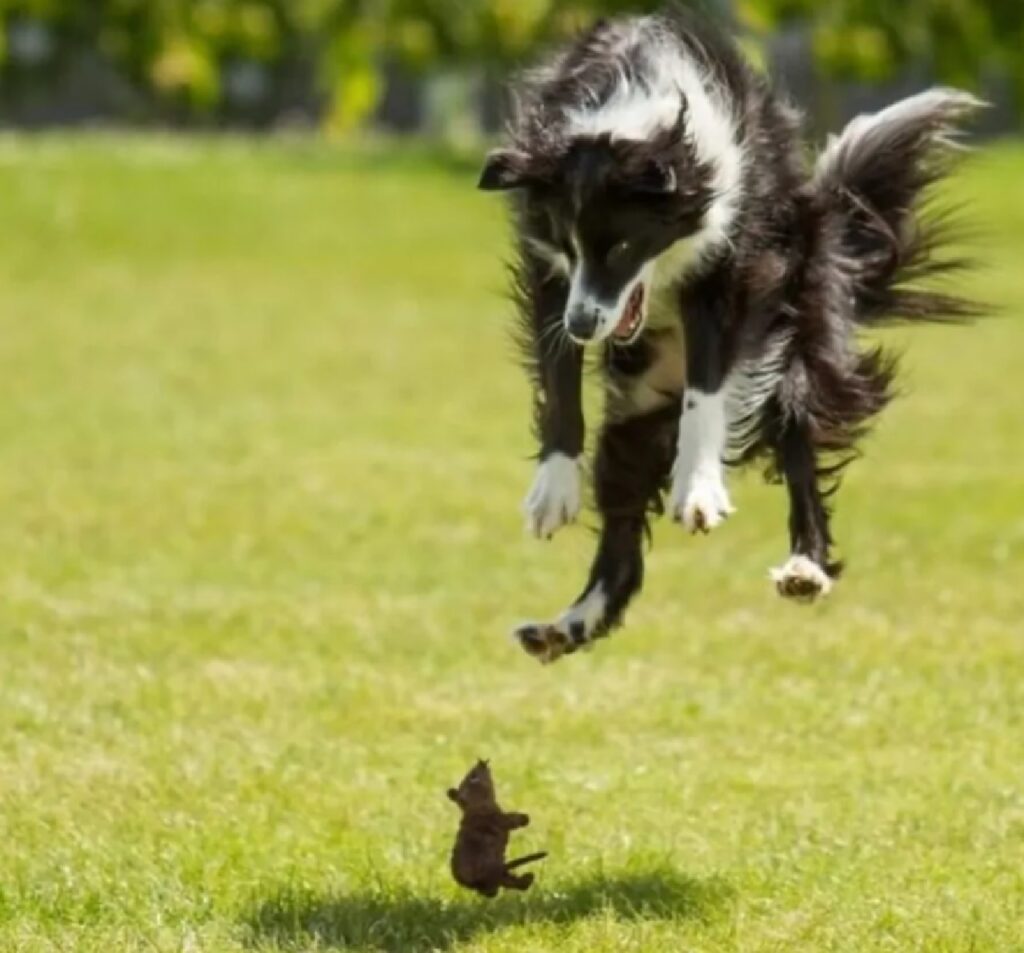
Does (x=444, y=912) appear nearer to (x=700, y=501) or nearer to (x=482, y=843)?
(x=482, y=843)

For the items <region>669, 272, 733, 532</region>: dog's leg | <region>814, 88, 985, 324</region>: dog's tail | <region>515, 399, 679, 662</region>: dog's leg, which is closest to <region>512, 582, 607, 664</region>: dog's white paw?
<region>515, 399, 679, 662</region>: dog's leg

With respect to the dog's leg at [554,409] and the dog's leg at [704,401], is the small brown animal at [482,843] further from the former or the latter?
the dog's leg at [704,401]

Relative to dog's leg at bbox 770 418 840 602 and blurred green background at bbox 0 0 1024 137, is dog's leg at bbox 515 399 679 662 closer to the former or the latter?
dog's leg at bbox 770 418 840 602

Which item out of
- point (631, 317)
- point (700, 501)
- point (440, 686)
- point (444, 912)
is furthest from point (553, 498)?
point (440, 686)

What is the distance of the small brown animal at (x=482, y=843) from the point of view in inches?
222

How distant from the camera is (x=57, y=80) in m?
34.6

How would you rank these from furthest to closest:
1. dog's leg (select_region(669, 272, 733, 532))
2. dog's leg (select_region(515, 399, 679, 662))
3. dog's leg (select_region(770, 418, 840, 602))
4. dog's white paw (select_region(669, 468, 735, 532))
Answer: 1. dog's leg (select_region(515, 399, 679, 662))
2. dog's leg (select_region(770, 418, 840, 602))
3. dog's leg (select_region(669, 272, 733, 532))
4. dog's white paw (select_region(669, 468, 735, 532))

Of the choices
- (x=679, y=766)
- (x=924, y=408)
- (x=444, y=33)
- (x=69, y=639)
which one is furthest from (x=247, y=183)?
(x=679, y=766)

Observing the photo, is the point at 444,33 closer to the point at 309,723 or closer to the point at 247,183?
the point at 247,183

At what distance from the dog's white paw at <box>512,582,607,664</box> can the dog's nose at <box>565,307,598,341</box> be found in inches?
34.2

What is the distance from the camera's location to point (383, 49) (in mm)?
29469

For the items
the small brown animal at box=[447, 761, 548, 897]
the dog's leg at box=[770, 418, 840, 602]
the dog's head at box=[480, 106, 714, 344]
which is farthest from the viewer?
the dog's leg at box=[770, 418, 840, 602]

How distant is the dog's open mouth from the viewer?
586 centimetres

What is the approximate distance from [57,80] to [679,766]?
29019mm
